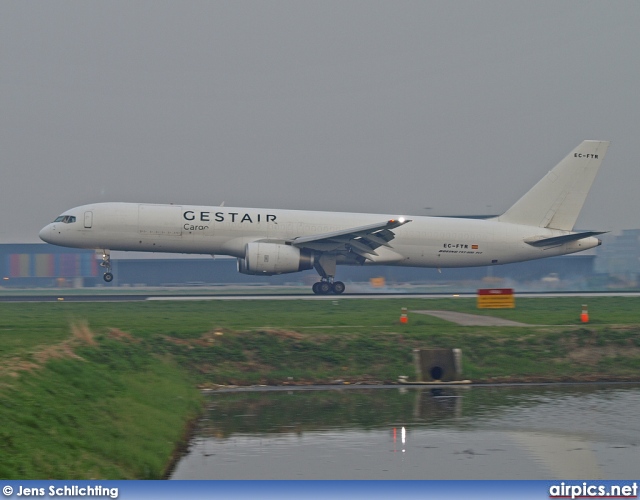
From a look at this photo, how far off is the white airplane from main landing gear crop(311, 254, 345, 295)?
6cm

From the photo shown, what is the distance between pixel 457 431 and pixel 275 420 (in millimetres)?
5034

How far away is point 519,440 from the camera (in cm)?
2084

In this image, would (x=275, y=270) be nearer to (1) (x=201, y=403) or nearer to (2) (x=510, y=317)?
(2) (x=510, y=317)

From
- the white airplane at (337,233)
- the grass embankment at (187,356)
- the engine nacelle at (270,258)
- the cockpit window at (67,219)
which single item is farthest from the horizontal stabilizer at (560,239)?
the cockpit window at (67,219)

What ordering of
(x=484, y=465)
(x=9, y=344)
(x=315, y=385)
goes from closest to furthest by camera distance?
(x=484, y=465)
(x=9, y=344)
(x=315, y=385)

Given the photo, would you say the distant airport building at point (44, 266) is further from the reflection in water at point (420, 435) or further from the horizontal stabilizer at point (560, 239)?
the reflection in water at point (420, 435)

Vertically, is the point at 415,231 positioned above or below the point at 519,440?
above

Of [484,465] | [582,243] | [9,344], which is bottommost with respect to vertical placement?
[484,465]

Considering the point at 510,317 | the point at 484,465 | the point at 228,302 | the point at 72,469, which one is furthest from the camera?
the point at 228,302

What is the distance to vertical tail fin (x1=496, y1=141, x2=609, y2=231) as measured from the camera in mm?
52781

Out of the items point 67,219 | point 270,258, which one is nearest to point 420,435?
point 270,258

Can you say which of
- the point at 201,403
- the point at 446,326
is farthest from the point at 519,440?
the point at 446,326

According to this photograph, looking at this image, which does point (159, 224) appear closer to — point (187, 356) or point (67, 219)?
point (67, 219)

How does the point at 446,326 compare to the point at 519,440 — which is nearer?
the point at 519,440
